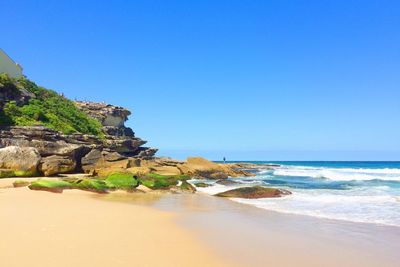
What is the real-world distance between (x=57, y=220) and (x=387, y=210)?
10855 mm

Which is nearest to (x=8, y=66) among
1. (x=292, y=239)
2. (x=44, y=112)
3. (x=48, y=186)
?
(x=44, y=112)

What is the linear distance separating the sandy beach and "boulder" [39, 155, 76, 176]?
11.7 metres

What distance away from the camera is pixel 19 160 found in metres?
20.6

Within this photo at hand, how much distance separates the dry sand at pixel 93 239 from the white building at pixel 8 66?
1201 inches

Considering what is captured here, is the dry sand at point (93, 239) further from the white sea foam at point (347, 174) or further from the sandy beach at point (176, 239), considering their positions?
the white sea foam at point (347, 174)

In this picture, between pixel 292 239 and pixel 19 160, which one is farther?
pixel 19 160

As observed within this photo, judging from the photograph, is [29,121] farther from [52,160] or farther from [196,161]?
[196,161]

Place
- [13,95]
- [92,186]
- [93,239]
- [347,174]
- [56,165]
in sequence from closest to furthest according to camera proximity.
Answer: [93,239]
[92,186]
[56,165]
[13,95]
[347,174]

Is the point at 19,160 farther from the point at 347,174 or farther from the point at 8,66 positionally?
the point at 347,174

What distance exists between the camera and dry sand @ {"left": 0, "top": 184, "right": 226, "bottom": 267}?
546 cm

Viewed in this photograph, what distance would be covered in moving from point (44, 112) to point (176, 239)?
1185 inches

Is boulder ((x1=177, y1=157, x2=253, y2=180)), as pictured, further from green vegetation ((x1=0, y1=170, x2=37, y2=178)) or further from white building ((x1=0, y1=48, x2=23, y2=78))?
white building ((x1=0, y1=48, x2=23, y2=78))

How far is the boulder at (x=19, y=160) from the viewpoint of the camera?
803 inches

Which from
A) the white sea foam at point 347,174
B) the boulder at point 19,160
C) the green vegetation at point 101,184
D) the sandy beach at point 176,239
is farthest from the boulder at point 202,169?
the sandy beach at point 176,239
